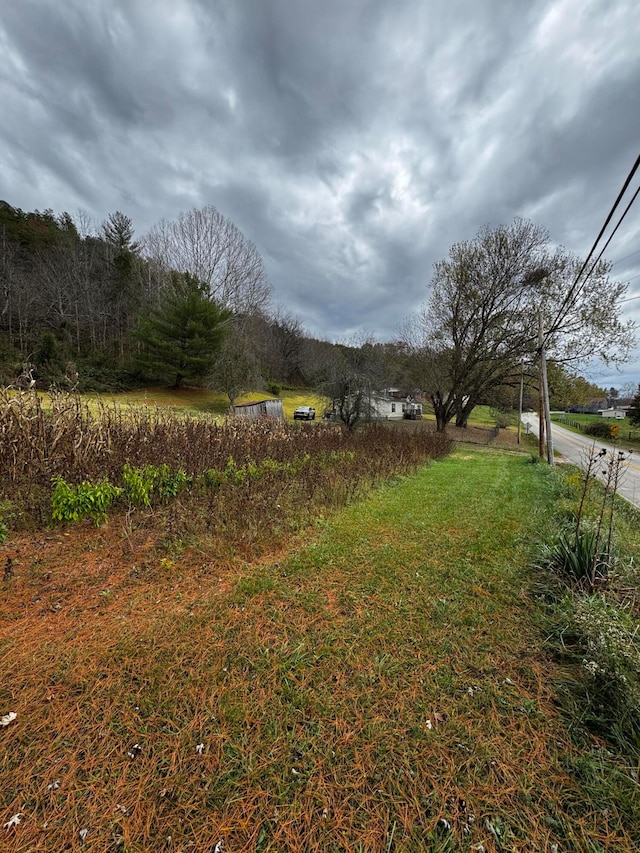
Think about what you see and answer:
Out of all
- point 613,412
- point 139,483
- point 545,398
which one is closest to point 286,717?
point 139,483

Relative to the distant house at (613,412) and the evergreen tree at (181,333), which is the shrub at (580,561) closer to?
the evergreen tree at (181,333)

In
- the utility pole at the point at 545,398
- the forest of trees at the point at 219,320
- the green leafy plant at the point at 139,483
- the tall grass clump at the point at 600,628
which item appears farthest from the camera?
the forest of trees at the point at 219,320

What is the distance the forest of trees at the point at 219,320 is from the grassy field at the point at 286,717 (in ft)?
43.5

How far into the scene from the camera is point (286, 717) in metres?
1.66

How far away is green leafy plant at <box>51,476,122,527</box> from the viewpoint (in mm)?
3594

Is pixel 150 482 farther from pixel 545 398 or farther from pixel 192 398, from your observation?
pixel 192 398

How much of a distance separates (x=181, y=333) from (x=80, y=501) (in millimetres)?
21463

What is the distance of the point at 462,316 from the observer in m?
20.4

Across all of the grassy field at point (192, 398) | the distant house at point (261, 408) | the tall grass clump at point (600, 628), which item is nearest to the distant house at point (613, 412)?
the grassy field at point (192, 398)

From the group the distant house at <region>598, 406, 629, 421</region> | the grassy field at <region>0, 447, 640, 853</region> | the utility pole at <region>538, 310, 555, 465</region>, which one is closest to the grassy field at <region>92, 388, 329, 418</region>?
the utility pole at <region>538, 310, 555, 465</region>

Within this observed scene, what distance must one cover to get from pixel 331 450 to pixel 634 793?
712cm

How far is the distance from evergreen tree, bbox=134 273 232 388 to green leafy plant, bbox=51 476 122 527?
817 inches

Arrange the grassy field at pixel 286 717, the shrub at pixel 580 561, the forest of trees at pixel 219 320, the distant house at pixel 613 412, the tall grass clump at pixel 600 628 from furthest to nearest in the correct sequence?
the distant house at pixel 613 412 < the forest of trees at pixel 219 320 < the shrub at pixel 580 561 < the tall grass clump at pixel 600 628 < the grassy field at pixel 286 717

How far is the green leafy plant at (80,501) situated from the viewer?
3594mm
